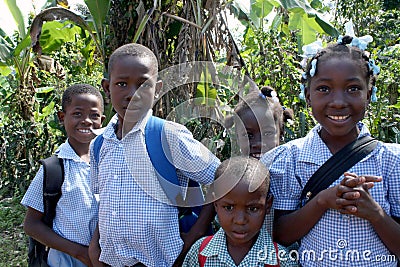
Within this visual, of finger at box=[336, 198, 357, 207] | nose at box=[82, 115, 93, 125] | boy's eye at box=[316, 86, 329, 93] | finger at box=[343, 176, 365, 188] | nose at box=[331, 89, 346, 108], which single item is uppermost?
boy's eye at box=[316, 86, 329, 93]

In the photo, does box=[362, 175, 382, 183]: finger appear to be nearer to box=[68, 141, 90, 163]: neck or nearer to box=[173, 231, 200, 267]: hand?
box=[173, 231, 200, 267]: hand

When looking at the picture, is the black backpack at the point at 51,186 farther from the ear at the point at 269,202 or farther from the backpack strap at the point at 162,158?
the ear at the point at 269,202

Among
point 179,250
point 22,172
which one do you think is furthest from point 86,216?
point 22,172

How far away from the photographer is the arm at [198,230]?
2.12 metres

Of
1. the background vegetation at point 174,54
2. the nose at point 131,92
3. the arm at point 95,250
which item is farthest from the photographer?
the background vegetation at point 174,54

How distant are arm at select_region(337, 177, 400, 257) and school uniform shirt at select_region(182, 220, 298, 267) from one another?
0.36 metres

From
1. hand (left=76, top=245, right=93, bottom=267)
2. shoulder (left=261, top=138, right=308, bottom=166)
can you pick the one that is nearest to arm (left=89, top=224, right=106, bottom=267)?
hand (left=76, top=245, right=93, bottom=267)

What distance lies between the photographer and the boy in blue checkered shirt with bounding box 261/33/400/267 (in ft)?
5.81

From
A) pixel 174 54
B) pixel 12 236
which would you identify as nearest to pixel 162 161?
pixel 174 54

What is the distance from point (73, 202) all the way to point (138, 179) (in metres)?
0.53

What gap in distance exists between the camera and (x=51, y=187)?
2.43 meters

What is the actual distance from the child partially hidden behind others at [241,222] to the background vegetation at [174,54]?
1038 millimetres

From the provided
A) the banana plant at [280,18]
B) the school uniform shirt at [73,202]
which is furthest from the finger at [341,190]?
the banana plant at [280,18]
